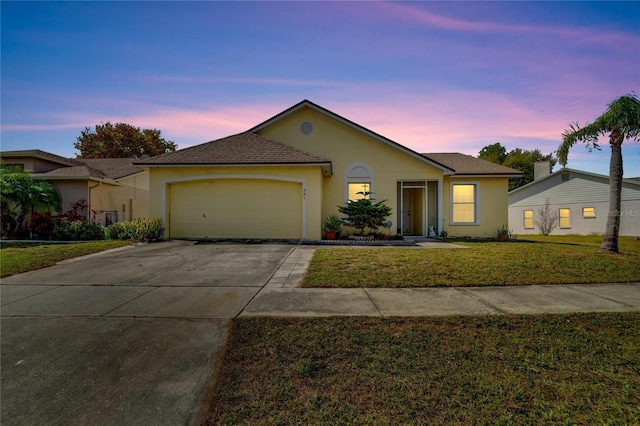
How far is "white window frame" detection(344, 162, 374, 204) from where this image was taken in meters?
13.8

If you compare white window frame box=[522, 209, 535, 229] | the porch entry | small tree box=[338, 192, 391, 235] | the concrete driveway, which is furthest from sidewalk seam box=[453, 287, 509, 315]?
white window frame box=[522, 209, 535, 229]

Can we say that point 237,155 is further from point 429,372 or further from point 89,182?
point 429,372

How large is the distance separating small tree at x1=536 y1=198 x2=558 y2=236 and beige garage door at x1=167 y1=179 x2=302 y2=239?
22356 mm

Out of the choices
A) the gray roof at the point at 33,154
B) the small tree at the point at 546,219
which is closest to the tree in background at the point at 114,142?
the gray roof at the point at 33,154

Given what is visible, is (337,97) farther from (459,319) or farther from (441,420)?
(441,420)

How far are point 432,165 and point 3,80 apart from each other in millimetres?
17223

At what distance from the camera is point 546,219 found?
74.0ft

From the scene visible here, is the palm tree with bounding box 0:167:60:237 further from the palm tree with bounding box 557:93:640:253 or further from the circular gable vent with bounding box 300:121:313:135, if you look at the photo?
the palm tree with bounding box 557:93:640:253

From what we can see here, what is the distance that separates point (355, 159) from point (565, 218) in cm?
2026

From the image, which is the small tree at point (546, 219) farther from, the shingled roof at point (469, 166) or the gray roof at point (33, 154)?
the gray roof at point (33, 154)

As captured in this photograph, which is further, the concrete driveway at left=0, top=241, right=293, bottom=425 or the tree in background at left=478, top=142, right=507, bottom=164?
the tree in background at left=478, top=142, right=507, bottom=164

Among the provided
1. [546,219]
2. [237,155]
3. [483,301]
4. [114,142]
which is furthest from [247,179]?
[114,142]

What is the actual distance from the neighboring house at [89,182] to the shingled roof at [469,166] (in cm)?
1844

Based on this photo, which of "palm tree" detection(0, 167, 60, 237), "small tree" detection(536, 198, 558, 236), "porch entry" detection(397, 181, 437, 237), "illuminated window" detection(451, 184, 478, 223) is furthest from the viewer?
"small tree" detection(536, 198, 558, 236)
